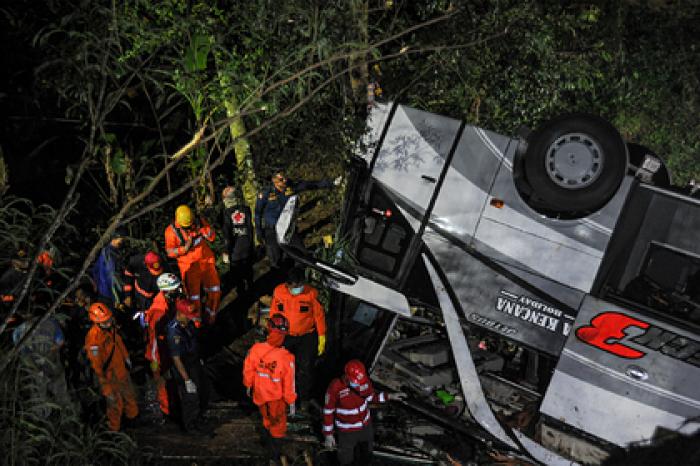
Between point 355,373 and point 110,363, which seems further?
point 110,363

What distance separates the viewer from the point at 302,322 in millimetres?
6770

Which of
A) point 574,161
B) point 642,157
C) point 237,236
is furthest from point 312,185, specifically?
point 642,157

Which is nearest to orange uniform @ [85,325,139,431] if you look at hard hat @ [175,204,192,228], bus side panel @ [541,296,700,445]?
hard hat @ [175,204,192,228]

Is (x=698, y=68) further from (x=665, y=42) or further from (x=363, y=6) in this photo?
(x=363, y=6)

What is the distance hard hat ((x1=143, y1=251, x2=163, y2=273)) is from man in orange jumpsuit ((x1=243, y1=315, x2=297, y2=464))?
2.15 metres

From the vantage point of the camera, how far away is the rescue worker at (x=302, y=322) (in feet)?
21.9

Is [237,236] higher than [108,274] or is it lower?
higher

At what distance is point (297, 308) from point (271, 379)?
3.24ft

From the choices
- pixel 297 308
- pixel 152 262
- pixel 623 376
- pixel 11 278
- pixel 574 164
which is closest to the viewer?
pixel 623 376

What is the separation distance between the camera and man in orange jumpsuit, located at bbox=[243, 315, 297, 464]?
592 centimetres

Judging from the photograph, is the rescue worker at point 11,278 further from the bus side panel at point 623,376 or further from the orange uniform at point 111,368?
the bus side panel at point 623,376

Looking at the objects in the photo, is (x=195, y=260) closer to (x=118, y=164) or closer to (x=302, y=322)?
(x=302, y=322)

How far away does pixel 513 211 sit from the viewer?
19.0 feet

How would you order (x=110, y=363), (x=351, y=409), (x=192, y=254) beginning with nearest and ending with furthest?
(x=351, y=409)
(x=110, y=363)
(x=192, y=254)
